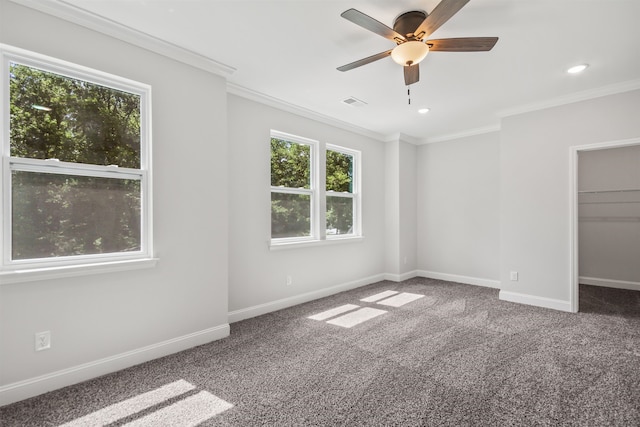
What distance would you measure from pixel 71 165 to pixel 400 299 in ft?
13.2

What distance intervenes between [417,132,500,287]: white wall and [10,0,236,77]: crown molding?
413 cm

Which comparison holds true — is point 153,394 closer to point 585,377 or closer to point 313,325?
point 313,325

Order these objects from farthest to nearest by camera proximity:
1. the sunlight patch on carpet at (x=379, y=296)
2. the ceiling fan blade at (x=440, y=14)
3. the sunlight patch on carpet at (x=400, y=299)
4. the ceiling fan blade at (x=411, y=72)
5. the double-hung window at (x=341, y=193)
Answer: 1. the double-hung window at (x=341, y=193)
2. the sunlight patch on carpet at (x=379, y=296)
3. the sunlight patch on carpet at (x=400, y=299)
4. the ceiling fan blade at (x=411, y=72)
5. the ceiling fan blade at (x=440, y=14)

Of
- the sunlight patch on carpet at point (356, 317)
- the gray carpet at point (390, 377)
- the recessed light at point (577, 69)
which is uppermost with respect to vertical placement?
the recessed light at point (577, 69)

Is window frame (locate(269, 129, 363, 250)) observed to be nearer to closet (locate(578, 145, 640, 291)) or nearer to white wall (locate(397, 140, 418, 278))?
white wall (locate(397, 140, 418, 278))

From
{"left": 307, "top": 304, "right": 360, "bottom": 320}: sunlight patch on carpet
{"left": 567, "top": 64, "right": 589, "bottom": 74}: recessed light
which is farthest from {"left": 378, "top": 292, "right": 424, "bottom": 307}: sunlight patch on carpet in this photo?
{"left": 567, "top": 64, "right": 589, "bottom": 74}: recessed light

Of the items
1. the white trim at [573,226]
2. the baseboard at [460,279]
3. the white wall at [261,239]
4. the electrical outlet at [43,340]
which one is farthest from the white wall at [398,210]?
the electrical outlet at [43,340]

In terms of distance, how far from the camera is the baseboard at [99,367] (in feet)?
6.64

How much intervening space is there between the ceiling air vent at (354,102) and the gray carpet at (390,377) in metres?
2.69

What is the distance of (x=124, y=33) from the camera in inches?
96.3

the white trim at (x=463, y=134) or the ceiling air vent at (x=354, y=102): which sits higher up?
the ceiling air vent at (x=354, y=102)

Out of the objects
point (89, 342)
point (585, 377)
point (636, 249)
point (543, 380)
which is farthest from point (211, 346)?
point (636, 249)

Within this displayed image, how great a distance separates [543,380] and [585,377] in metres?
0.34

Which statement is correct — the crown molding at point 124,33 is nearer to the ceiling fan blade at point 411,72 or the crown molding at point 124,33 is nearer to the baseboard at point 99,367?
the ceiling fan blade at point 411,72
